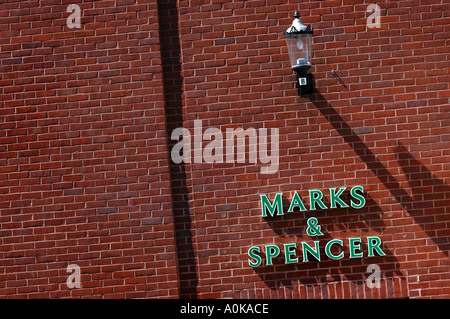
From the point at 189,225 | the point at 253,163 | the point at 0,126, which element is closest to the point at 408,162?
the point at 253,163

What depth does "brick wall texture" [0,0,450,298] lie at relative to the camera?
7691 mm

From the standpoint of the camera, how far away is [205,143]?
→ 25.6ft

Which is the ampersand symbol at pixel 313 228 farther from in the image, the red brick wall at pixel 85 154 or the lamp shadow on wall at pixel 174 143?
the red brick wall at pixel 85 154

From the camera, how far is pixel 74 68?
788cm

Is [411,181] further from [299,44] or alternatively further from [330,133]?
[299,44]

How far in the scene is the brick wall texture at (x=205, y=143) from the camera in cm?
769


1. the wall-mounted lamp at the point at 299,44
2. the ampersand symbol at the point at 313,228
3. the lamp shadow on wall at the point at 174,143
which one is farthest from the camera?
the lamp shadow on wall at the point at 174,143

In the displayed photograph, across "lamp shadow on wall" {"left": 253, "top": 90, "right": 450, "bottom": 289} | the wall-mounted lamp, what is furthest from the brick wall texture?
the wall-mounted lamp

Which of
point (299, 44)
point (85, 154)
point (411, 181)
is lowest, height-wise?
point (411, 181)

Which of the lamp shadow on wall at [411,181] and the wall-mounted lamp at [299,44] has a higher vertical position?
the wall-mounted lamp at [299,44]

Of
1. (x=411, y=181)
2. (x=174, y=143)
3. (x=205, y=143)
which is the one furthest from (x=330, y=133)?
(x=174, y=143)

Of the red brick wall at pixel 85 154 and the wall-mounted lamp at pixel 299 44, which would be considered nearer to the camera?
the wall-mounted lamp at pixel 299 44

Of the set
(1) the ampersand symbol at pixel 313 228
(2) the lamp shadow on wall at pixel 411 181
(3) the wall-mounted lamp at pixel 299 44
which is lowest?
(1) the ampersand symbol at pixel 313 228

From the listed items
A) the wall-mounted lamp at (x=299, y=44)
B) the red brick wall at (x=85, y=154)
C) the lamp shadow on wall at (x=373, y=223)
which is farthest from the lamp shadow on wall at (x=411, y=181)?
the red brick wall at (x=85, y=154)
